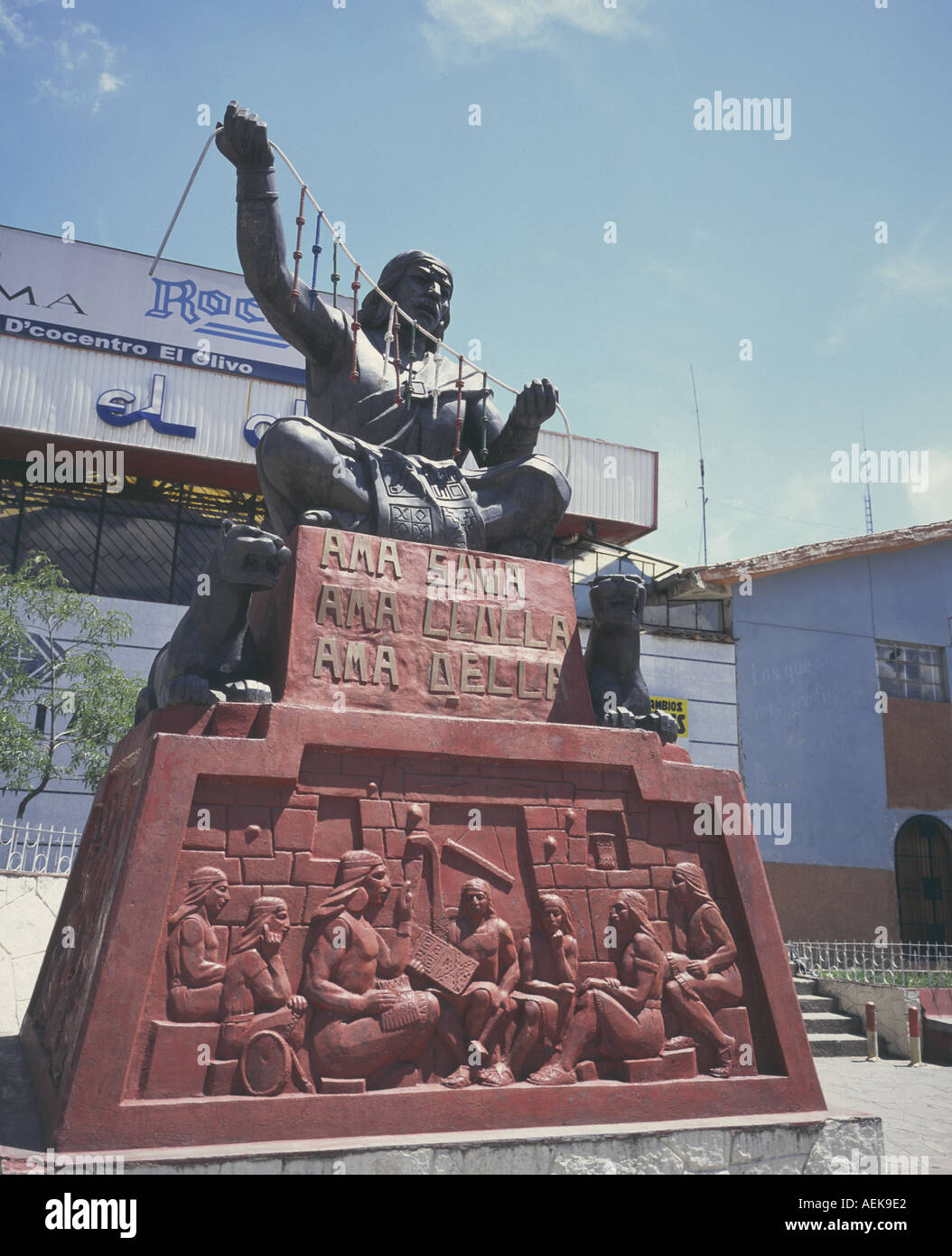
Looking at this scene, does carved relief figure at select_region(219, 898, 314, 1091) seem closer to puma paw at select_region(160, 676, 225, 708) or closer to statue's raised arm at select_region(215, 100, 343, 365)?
puma paw at select_region(160, 676, 225, 708)

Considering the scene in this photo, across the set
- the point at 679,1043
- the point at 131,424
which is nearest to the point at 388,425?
the point at 679,1043

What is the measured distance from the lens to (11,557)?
1752 centimetres

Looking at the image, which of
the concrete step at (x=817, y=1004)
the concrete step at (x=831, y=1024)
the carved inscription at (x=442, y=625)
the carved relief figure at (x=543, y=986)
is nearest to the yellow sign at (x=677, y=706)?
the concrete step at (x=817, y=1004)

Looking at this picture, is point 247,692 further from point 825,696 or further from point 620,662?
point 825,696

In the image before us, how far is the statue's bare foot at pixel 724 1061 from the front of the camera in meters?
4.97

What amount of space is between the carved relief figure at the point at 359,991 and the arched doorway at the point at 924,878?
17074 millimetres

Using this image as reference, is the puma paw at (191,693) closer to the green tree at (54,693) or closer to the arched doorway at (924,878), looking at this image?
the green tree at (54,693)

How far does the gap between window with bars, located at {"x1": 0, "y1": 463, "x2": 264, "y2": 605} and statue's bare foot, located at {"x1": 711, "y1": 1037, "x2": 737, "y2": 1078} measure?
47.4 feet

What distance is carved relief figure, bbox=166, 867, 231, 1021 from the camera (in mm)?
4223

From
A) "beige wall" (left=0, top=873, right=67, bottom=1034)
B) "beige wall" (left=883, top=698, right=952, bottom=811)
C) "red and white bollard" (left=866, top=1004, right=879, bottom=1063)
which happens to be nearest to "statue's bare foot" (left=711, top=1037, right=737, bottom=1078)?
"beige wall" (left=0, top=873, right=67, bottom=1034)
